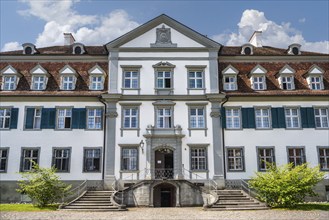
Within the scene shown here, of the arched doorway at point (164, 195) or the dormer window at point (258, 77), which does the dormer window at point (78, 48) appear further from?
the dormer window at point (258, 77)

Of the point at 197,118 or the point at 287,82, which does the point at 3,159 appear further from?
the point at 287,82

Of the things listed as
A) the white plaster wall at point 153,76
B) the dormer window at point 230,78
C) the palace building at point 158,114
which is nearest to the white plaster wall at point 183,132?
the palace building at point 158,114

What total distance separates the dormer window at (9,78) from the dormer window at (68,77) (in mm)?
3633

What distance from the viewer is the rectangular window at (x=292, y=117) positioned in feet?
87.5

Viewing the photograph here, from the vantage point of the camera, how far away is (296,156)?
1025 inches

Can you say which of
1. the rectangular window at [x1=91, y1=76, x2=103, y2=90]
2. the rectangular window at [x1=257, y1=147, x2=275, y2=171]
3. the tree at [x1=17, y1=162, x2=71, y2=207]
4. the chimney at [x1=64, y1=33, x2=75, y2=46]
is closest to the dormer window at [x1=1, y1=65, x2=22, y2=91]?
the rectangular window at [x1=91, y1=76, x2=103, y2=90]

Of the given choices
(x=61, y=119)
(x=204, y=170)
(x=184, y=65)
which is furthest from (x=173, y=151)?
(x=61, y=119)

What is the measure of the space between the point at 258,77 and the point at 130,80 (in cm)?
1049

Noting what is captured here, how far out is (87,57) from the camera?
28.8 m

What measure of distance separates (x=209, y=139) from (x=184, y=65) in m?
6.29

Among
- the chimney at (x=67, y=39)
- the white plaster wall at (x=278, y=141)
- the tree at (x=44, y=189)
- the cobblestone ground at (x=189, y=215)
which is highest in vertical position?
the chimney at (x=67, y=39)

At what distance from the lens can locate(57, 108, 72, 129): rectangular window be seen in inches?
1038

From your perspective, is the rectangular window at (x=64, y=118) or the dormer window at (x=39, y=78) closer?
the rectangular window at (x=64, y=118)

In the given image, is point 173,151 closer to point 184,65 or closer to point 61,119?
point 184,65
